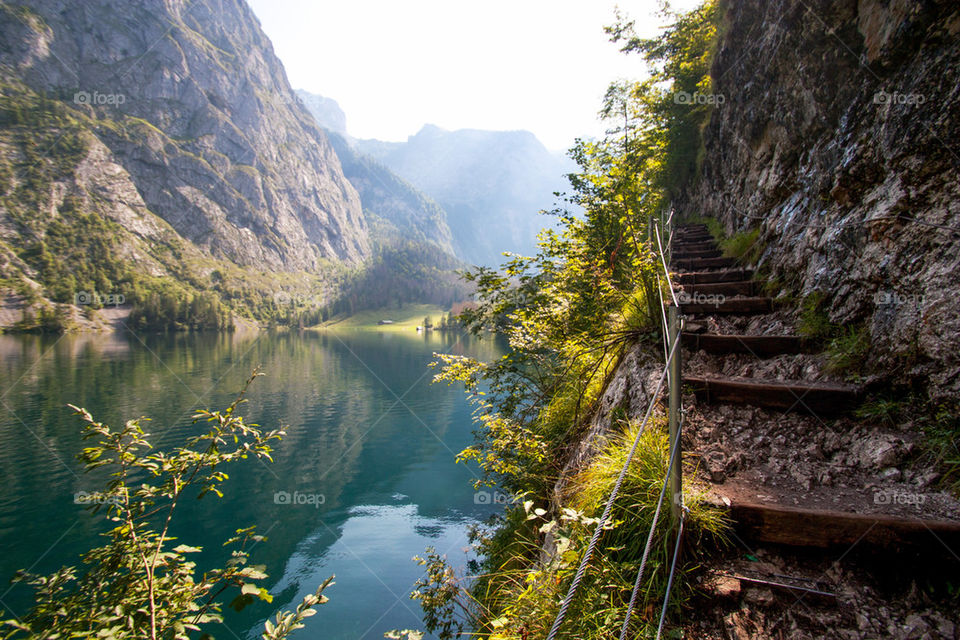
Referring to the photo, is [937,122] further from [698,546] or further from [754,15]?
[754,15]

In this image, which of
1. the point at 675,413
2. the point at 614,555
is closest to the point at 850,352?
the point at 675,413

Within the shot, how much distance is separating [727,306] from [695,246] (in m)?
6.94

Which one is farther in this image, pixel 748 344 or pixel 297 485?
pixel 297 485

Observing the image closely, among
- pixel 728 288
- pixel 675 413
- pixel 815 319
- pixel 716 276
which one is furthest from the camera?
pixel 716 276

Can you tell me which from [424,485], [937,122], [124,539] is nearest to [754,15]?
[937,122]

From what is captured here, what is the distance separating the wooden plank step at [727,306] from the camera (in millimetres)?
6062

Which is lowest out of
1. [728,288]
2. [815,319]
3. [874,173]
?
[815,319]

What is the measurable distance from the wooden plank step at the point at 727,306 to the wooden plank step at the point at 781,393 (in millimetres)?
2081

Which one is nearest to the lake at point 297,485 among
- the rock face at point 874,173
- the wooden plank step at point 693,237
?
the rock face at point 874,173

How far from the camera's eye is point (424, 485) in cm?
2416

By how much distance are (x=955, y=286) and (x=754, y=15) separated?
33.7 ft

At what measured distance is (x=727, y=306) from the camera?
251 inches

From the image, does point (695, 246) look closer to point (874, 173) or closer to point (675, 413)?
point (874, 173)

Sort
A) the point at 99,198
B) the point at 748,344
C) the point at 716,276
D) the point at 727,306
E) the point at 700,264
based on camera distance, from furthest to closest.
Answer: the point at 99,198 < the point at 700,264 < the point at 716,276 < the point at 727,306 < the point at 748,344
